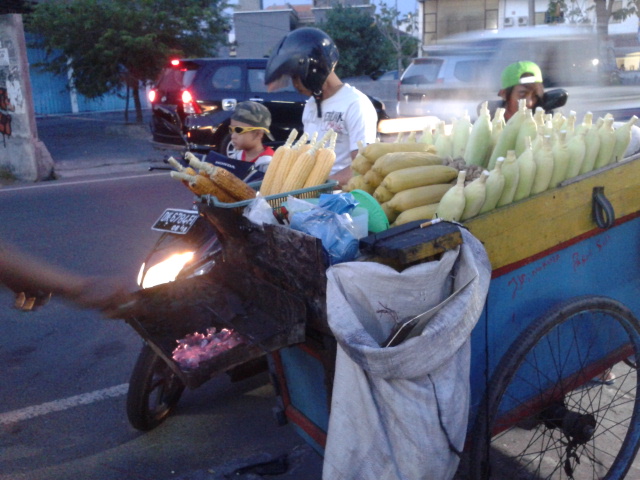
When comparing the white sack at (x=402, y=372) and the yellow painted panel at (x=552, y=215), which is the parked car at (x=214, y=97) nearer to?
the yellow painted panel at (x=552, y=215)

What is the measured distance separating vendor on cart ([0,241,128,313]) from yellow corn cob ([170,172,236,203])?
288 cm

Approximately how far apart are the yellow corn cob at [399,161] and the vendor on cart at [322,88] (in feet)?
2.36

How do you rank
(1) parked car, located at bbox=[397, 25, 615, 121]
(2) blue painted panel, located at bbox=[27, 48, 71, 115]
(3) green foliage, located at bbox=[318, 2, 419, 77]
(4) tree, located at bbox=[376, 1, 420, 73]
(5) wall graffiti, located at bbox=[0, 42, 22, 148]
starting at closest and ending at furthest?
1. (1) parked car, located at bbox=[397, 25, 615, 121]
2. (5) wall graffiti, located at bbox=[0, 42, 22, 148]
3. (2) blue painted panel, located at bbox=[27, 48, 71, 115]
4. (4) tree, located at bbox=[376, 1, 420, 73]
5. (3) green foliage, located at bbox=[318, 2, 419, 77]

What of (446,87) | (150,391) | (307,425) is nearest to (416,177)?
(307,425)

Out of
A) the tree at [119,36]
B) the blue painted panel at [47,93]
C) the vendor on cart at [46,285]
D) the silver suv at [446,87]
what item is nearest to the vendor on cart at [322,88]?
the vendor on cart at [46,285]

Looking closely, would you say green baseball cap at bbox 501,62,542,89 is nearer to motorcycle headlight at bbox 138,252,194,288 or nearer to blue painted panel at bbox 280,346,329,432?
motorcycle headlight at bbox 138,252,194,288

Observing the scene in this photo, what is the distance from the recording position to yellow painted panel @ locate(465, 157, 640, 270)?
2.03 meters

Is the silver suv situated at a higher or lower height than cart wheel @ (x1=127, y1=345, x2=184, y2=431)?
higher

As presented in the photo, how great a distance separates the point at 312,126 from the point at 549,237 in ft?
6.14

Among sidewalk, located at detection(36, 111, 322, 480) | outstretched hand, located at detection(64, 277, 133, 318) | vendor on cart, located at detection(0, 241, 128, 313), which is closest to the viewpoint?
sidewalk, located at detection(36, 111, 322, 480)

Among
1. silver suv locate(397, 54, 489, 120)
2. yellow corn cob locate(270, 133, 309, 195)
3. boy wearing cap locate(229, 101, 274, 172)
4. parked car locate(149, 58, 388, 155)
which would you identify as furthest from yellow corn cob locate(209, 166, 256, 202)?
parked car locate(149, 58, 388, 155)

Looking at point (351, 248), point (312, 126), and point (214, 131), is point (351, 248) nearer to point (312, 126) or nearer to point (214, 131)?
point (312, 126)

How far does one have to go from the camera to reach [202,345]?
2.17 meters

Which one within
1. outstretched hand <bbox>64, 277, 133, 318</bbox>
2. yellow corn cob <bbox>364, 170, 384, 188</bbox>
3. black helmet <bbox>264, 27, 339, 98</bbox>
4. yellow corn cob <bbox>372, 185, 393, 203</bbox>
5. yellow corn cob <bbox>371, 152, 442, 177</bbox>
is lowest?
outstretched hand <bbox>64, 277, 133, 318</bbox>
